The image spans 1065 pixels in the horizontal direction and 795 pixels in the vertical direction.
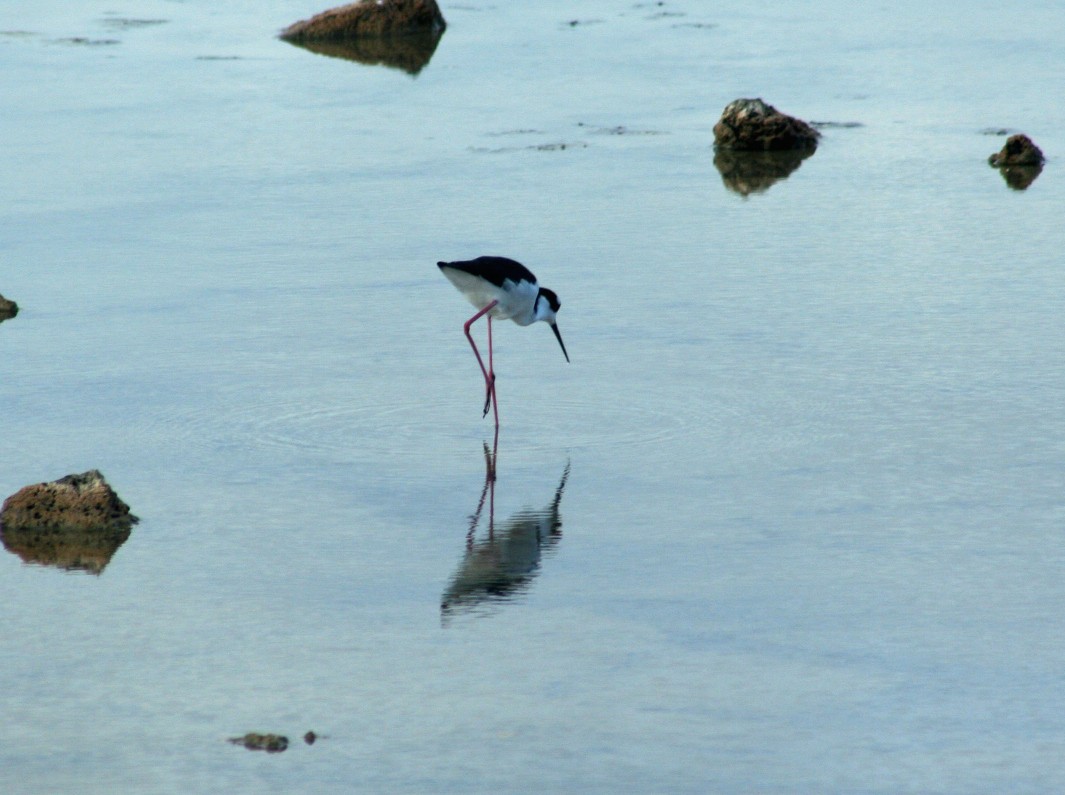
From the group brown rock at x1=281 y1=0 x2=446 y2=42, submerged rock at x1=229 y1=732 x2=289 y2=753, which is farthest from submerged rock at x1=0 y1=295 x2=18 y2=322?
brown rock at x1=281 y1=0 x2=446 y2=42

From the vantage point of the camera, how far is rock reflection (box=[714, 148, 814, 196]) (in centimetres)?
1266

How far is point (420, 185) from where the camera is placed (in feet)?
41.5

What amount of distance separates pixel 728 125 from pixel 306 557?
7.85 meters

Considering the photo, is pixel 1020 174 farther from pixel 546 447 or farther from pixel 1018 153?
pixel 546 447

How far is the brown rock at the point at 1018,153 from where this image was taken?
12.6m

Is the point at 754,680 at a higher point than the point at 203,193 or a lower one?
higher

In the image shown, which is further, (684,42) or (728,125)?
(684,42)

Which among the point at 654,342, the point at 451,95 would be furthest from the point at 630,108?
the point at 654,342

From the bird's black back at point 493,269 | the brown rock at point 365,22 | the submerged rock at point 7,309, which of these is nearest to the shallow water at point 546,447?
the submerged rock at point 7,309

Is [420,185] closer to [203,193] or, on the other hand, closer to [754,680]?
[203,193]

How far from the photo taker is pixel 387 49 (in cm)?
1908

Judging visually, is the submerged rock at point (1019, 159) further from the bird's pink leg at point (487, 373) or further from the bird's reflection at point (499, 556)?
the bird's reflection at point (499, 556)

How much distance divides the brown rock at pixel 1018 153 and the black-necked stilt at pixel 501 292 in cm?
473

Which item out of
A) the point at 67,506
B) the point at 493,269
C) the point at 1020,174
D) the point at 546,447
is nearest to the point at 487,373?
the point at 493,269
